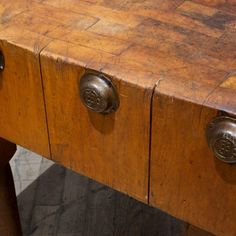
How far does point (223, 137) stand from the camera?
2.28 ft

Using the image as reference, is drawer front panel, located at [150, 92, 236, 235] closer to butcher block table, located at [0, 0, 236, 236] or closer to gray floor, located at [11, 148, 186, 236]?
butcher block table, located at [0, 0, 236, 236]

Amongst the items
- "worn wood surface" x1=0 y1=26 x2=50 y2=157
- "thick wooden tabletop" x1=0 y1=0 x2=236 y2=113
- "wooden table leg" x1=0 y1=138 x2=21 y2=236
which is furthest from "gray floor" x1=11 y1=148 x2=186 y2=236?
"thick wooden tabletop" x1=0 y1=0 x2=236 y2=113

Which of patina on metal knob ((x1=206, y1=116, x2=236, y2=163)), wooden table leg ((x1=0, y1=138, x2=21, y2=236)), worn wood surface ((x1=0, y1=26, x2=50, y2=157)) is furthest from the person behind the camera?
wooden table leg ((x1=0, y1=138, x2=21, y2=236))

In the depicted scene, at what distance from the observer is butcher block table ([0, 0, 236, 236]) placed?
737mm

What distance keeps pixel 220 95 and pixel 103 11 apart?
30 cm

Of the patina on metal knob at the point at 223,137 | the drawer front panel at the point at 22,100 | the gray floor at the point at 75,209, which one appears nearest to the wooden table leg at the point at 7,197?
the drawer front panel at the point at 22,100

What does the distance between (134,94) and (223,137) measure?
0.15 meters

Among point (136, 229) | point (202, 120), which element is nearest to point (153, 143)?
point (202, 120)

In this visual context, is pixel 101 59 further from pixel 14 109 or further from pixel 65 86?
pixel 14 109

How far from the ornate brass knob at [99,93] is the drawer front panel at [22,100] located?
99mm

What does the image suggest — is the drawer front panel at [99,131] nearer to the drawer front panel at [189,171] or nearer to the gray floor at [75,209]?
the drawer front panel at [189,171]

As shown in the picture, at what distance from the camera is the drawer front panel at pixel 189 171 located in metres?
0.73

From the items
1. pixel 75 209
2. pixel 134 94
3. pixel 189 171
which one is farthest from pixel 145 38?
pixel 75 209

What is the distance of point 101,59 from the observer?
79 cm
